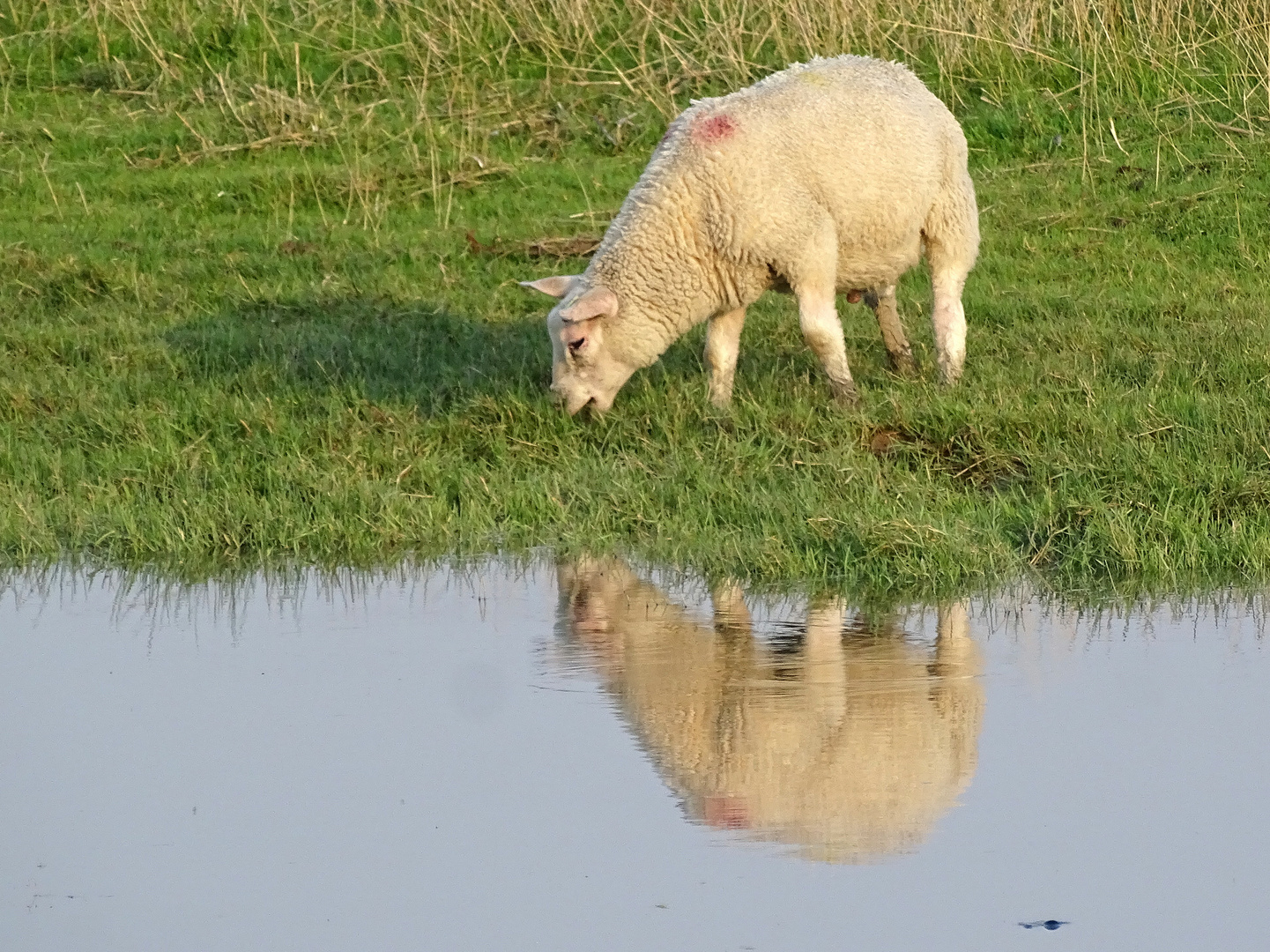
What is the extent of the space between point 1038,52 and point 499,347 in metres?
5.71

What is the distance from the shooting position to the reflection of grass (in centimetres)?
696

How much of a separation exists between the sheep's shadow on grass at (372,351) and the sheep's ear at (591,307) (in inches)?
18.1

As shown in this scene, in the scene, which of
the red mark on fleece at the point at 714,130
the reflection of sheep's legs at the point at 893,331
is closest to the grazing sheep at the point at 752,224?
the red mark on fleece at the point at 714,130

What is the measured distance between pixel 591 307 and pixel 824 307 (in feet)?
3.12

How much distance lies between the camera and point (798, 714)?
5.10 meters

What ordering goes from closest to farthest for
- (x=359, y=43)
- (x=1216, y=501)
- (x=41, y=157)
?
1. (x=1216, y=501)
2. (x=41, y=157)
3. (x=359, y=43)

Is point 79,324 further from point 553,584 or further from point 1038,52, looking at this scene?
point 1038,52

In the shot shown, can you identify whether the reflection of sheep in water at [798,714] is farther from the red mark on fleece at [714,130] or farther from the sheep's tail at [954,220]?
the sheep's tail at [954,220]

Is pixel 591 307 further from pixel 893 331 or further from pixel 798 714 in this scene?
pixel 798 714

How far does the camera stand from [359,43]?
48.3ft

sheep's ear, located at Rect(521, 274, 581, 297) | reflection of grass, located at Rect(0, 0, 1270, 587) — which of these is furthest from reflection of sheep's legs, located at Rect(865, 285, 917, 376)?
sheep's ear, located at Rect(521, 274, 581, 297)

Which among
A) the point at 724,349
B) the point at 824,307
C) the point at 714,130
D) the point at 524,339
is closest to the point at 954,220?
the point at 824,307

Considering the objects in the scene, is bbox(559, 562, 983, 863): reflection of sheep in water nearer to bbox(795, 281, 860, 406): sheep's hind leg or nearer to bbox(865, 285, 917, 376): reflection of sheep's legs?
bbox(795, 281, 860, 406): sheep's hind leg

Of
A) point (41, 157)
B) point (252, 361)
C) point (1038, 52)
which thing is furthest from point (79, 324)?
point (1038, 52)
